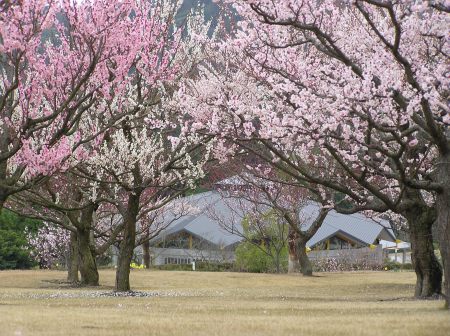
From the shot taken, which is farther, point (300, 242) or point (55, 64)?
point (300, 242)

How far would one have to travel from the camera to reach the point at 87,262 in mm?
26969

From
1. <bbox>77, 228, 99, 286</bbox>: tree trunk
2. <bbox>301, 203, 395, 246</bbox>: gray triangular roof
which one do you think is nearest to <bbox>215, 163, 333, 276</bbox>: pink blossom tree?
<bbox>77, 228, 99, 286</bbox>: tree trunk

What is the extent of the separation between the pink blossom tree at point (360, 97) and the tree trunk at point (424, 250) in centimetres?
3

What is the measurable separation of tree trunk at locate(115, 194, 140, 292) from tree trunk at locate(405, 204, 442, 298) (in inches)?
316

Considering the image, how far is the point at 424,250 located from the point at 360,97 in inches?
285

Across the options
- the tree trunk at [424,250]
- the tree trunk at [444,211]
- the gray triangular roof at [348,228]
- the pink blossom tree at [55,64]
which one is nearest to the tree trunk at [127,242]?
the pink blossom tree at [55,64]

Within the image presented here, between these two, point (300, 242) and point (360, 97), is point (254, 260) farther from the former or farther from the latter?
point (360, 97)

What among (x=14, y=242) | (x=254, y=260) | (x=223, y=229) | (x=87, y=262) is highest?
(x=223, y=229)

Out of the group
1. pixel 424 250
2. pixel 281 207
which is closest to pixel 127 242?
pixel 424 250

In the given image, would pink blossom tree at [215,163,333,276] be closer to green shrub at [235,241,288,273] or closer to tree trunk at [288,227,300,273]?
tree trunk at [288,227,300,273]

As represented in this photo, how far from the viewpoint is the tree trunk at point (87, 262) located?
2650cm

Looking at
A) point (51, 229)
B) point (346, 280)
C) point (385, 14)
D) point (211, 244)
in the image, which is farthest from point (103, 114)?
point (211, 244)

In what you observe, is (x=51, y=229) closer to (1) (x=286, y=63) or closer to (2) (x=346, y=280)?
(2) (x=346, y=280)

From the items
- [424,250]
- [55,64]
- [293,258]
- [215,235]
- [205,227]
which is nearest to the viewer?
[55,64]
